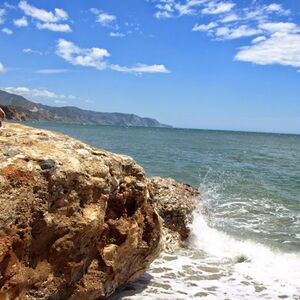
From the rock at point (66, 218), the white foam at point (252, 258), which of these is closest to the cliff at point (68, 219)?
the rock at point (66, 218)

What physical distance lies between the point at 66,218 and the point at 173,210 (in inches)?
218

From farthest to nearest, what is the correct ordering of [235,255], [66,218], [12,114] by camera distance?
[12,114]
[235,255]
[66,218]

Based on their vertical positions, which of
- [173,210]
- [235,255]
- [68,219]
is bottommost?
[235,255]

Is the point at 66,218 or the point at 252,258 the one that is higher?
the point at 66,218

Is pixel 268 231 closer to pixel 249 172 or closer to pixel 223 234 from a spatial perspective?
pixel 223 234

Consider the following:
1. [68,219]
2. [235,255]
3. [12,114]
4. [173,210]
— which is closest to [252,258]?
[235,255]

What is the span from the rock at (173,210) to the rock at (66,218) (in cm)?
328

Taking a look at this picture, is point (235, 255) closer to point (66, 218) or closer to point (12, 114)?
point (66, 218)

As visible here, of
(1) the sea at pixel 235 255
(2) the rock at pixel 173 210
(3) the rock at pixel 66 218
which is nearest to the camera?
(3) the rock at pixel 66 218

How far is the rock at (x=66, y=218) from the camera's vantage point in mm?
5020

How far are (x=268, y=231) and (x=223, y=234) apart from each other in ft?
6.83

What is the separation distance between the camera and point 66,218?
5.48 m

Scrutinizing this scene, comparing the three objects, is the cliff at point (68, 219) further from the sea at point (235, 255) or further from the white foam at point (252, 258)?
the white foam at point (252, 258)

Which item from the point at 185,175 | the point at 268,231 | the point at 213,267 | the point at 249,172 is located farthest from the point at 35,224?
the point at 249,172
